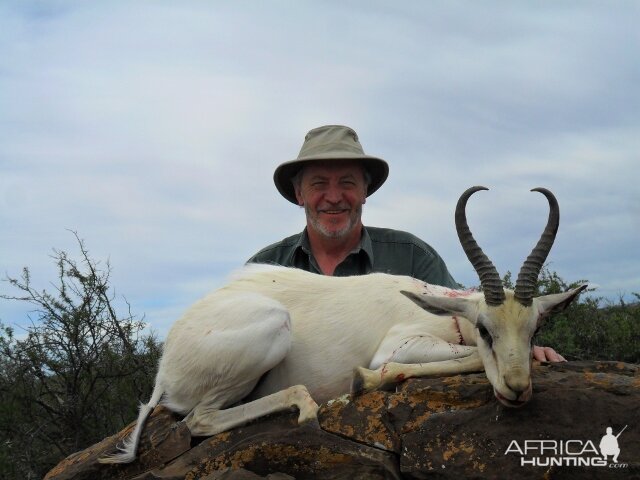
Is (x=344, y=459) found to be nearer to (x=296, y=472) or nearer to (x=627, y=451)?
(x=296, y=472)

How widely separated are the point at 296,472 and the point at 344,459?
33 centimetres

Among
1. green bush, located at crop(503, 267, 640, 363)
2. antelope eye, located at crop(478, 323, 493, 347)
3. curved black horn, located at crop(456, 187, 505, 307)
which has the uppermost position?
curved black horn, located at crop(456, 187, 505, 307)

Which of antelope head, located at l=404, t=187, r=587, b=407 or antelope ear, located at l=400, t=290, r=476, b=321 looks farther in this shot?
antelope ear, located at l=400, t=290, r=476, b=321

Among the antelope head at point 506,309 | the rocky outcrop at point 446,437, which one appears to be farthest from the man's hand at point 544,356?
the antelope head at point 506,309

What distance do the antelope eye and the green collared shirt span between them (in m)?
3.08

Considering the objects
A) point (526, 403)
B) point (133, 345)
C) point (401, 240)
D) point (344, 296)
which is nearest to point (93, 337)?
point (133, 345)

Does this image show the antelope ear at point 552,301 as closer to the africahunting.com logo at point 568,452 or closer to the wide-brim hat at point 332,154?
the africahunting.com logo at point 568,452

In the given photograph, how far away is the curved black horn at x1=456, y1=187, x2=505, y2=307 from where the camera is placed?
185 inches

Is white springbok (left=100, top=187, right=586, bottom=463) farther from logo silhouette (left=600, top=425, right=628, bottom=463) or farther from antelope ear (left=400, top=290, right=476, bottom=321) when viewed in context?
logo silhouette (left=600, top=425, right=628, bottom=463)

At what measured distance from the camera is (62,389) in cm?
1027

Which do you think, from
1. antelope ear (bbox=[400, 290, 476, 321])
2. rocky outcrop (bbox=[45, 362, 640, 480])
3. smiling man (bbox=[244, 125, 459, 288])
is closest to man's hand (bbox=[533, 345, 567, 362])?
rocky outcrop (bbox=[45, 362, 640, 480])

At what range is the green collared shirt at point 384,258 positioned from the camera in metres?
8.11

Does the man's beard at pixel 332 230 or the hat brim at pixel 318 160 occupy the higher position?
the hat brim at pixel 318 160

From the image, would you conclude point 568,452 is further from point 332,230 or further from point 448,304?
point 332,230
